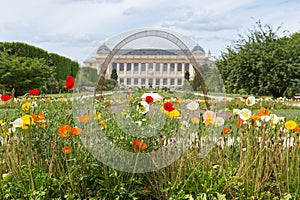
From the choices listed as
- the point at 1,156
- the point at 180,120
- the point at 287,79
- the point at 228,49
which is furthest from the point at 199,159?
the point at 228,49

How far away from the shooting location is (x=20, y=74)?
1620 centimetres

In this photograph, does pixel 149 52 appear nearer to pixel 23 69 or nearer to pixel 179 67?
pixel 179 67

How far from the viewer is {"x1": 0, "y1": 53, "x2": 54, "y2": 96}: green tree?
16.0m

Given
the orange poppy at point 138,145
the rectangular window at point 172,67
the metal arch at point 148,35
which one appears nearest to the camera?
the orange poppy at point 138,145

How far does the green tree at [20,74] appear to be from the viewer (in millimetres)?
16016

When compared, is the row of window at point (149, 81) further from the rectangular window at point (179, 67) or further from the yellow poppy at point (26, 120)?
the yellow poppy at point (26, 120)

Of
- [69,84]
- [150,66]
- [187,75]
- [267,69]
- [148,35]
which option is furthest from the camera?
[267,69]

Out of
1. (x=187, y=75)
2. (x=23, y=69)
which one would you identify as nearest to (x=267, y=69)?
(x=23, y=69)

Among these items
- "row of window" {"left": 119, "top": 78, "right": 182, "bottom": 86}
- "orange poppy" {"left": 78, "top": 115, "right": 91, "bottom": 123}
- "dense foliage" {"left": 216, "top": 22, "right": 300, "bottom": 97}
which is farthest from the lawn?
"dense foliage" {"left": 216, "top": 22, "right": 300, "bottom": 97}

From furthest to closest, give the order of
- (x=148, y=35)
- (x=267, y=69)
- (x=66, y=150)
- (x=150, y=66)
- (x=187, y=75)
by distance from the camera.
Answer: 1. (x=267, y=69)
2. (x=187, y=75)
3. (x=150, y=66)
4. (x=148, y=35)
5. (x=66, y=150)

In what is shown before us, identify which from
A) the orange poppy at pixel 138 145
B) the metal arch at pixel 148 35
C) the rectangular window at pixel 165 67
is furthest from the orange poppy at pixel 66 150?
the rectangular window at pixel 165 67

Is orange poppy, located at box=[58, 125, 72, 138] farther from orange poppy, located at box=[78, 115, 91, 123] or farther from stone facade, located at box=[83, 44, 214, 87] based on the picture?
stone facade, located at box=[83, 44, 214, 87]

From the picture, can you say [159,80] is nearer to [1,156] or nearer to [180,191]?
[180,191]

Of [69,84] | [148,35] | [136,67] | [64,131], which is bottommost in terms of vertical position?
[64,131]
